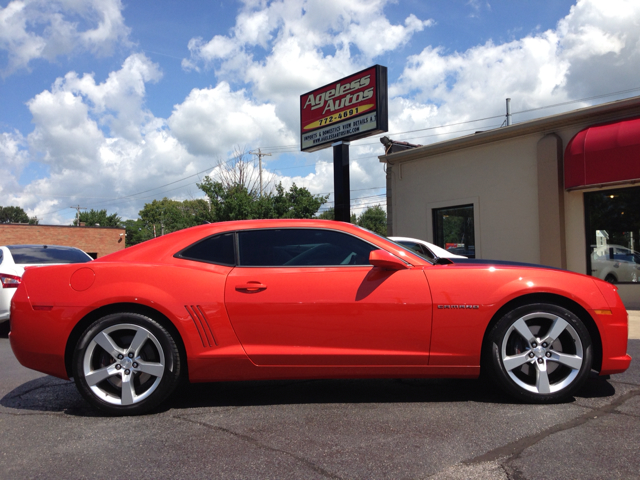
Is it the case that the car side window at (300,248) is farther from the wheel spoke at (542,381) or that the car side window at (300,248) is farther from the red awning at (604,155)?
the red awning at (604,155)

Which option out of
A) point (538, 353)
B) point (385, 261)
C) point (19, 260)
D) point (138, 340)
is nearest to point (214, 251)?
point (138, 340)

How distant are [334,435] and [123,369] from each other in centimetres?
159

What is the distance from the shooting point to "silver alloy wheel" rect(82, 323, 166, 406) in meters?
3.65

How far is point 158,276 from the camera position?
375 centimetres

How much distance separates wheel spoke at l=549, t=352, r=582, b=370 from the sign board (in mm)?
10375

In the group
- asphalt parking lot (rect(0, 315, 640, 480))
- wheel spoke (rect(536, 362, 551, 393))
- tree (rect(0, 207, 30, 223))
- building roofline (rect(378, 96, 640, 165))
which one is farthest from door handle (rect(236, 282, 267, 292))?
tree (rect(0, 207, 30, 223))

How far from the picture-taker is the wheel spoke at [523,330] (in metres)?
3.69

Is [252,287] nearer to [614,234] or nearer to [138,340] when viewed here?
[138,340]

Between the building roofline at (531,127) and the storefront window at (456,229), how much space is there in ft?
5.34

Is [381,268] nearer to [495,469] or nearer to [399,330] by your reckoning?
[399,330]

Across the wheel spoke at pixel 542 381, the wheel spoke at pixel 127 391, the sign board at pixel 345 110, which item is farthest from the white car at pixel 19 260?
the sign board at pixel 345 110

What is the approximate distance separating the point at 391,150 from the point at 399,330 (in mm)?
12157

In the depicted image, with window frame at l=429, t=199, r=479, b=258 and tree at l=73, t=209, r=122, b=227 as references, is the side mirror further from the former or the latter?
tree at l=73, t=209, r=122, b=227

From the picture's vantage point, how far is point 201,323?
12.0 ft
